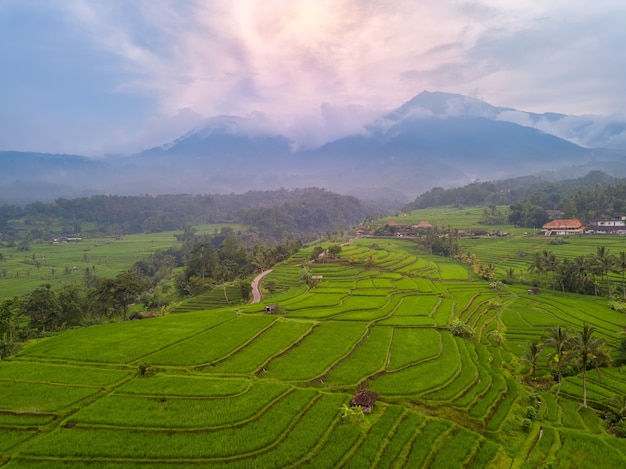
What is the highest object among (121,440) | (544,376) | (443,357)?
(121,440)

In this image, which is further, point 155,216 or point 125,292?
point 155,216

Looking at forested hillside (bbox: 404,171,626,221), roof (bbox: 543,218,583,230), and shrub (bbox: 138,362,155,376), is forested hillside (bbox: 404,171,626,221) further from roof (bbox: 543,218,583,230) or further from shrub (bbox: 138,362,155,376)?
shrub (bbox: 138,362,155,376)

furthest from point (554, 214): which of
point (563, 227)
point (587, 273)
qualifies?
point (587, 273)

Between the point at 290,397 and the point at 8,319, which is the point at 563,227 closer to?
the point at 290,397

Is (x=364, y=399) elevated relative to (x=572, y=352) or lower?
lower

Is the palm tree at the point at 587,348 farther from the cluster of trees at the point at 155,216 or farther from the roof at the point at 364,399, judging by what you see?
the cluster of trees at the point at 155,216

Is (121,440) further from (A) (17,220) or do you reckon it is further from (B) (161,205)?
(B) (161,205)

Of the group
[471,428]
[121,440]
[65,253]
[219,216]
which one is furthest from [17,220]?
[471,428]
